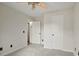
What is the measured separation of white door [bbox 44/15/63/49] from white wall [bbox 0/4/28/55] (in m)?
0.57

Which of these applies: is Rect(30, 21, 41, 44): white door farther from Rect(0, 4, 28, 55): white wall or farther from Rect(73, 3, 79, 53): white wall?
Rect(73, 3, 79, 53): white wall

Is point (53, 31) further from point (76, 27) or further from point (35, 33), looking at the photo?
point (76, 27)

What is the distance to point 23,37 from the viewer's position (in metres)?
2.52

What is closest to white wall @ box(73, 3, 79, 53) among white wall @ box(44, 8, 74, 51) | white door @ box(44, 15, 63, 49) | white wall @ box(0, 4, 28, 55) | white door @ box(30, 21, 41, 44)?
white wall @ box(44, 8, 74, 51)

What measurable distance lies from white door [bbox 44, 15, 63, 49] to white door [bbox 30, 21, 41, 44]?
0.19 meters

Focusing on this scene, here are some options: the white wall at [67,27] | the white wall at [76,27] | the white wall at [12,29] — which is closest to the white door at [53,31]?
the white wall at [67,27]

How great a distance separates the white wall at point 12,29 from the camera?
2.46 metres

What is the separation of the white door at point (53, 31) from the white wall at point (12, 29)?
574 millimetres

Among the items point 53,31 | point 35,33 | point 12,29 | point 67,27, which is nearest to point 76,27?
point 67,27

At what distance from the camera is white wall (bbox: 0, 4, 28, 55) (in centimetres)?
246

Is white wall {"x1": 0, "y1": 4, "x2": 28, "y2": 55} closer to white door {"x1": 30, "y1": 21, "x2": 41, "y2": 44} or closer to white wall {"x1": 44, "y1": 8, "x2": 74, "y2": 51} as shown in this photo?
white door {"x1": 30, "y1": 21, "x2": 41, "y2": 44}

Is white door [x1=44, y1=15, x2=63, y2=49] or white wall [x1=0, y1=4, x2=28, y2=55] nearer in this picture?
white wall [x1=0, y1=4, x2=28, y2=55]

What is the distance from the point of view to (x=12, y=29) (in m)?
2.54

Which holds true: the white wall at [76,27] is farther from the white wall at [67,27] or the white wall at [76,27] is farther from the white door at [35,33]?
the white door at [35,33]
